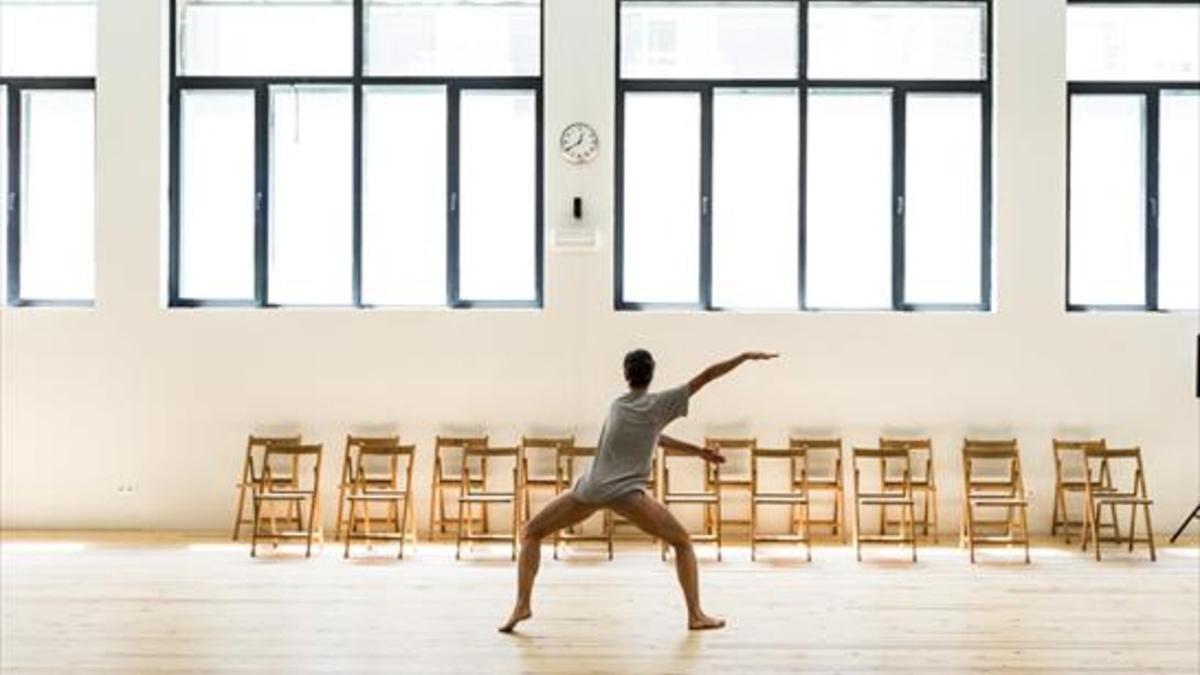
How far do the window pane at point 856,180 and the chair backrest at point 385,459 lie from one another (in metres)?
3.00

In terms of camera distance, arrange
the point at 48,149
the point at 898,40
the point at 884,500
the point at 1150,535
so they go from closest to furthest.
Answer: the point at 1150,535, the point at 884,500, the point at 898,40, the point at 48,149

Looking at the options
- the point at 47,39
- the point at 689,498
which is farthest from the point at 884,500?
the point at 47,39

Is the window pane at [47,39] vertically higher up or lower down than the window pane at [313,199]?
higher up

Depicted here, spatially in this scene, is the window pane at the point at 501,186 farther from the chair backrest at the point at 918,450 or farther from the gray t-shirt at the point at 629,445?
the gray t-shirt at the point at 629,445

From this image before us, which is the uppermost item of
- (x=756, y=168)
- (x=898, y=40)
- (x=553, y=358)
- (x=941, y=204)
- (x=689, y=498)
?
(x=898, y=40)

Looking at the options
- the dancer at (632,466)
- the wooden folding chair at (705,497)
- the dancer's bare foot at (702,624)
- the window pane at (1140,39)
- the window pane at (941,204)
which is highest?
the window pane at (1140,39)

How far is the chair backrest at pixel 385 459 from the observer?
8.62m

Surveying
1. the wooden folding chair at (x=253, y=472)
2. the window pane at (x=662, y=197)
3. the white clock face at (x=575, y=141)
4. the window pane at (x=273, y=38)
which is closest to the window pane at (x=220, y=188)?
the window pane at (x=273, y=38)

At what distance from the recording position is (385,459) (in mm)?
8961

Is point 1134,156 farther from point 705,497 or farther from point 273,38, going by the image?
point 273,38

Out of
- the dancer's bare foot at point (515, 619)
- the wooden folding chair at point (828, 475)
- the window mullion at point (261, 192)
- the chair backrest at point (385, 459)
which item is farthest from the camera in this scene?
the window mullion at point (261, 192)

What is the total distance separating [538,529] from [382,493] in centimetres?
289

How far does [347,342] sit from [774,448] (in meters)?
3.05

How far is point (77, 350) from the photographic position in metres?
9.05
